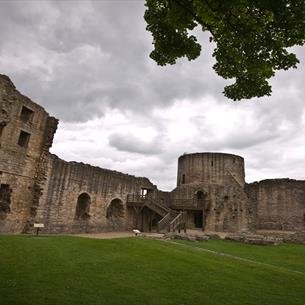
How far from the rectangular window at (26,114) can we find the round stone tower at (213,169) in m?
21.2

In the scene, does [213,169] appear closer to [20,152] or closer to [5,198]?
[20,152]

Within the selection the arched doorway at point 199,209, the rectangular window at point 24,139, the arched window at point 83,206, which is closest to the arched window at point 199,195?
the arched doorway at point 199,209

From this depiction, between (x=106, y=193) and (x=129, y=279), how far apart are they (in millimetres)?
17827

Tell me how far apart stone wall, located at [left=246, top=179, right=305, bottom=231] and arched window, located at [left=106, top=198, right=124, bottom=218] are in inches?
684

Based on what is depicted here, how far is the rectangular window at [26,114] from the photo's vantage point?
1805cm

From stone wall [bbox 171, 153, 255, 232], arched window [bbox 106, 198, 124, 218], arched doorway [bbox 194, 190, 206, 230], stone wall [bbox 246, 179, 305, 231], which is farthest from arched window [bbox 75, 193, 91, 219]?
stone wall [bbox 246, 179, 305, 231]

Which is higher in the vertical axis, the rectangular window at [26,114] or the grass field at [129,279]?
the rectangular window at [26,114]

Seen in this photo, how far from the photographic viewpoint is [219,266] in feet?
29.9

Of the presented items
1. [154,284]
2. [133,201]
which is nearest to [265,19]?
[154,284]

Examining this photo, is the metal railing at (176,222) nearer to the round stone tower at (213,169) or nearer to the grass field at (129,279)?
the round stone tower at (213,169)

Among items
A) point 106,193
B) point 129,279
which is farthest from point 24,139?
point 129,279

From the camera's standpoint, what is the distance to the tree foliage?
5.65 meters

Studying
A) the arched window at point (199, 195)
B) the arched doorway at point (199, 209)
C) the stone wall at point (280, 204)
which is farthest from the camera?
the stone wall at point (280, 204)

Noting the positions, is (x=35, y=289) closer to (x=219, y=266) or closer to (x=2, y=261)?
(x=2, y=261)
